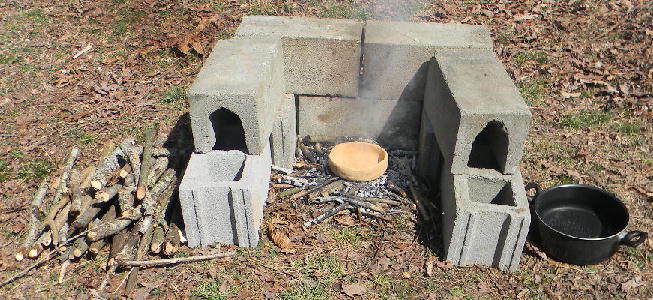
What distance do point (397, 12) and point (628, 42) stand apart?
447 cm

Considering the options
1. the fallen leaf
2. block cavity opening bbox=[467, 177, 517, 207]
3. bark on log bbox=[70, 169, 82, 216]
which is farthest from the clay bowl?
bark on log bbox=[70, 169, 82, 216]

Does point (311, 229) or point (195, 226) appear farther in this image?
point (311, 229)

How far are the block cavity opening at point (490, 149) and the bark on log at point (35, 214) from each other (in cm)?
482

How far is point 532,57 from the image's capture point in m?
9.48

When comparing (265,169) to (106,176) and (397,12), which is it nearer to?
(106,176)

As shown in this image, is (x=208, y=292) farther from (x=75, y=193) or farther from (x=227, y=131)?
(x=227, y=131)

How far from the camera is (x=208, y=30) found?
1018 cm

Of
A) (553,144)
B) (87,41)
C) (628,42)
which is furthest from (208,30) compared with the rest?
(628,42)

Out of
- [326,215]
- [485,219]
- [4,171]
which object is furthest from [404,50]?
[4,171]

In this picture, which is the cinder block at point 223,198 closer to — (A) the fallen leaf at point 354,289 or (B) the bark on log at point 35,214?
(A) the fallen leaf at point 354,289

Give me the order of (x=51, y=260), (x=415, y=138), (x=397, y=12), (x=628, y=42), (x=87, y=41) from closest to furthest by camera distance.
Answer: (x=51, y=260), (x=415, y=138), (x=628, y=42), (x=87, y=41), (x=397, y=12)

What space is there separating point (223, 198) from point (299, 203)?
48.9 inches

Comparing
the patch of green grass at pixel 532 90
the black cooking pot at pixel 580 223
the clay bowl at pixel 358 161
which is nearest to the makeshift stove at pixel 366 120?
the clay bowl at pixel 358 161

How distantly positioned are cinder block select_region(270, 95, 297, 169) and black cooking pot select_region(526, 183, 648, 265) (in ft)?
9.54
